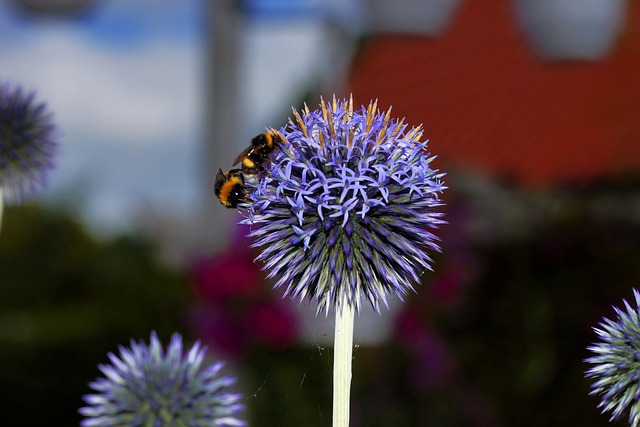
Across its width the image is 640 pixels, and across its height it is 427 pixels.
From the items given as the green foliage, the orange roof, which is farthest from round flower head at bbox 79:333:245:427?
the orange roof

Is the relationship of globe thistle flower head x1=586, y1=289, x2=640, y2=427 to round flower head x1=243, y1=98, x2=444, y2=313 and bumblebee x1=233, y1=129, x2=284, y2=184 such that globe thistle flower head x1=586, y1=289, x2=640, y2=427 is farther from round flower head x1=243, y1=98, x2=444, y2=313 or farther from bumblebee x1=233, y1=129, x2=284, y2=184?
bumblebee x1=233, y1=129, x2=284, y2=184

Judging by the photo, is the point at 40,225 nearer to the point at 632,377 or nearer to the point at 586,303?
the point at 586,303

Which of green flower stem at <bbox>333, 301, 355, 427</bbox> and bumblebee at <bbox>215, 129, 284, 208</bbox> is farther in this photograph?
bumblebee at <bbox>215, 129, 284, 208</bbox>

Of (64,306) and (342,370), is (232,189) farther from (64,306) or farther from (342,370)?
(64,306)

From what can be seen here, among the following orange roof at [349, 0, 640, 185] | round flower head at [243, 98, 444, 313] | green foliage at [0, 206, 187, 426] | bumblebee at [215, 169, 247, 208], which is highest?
orange roof at [349, 0, 640, 185]

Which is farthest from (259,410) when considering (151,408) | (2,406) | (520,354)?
(151,408)

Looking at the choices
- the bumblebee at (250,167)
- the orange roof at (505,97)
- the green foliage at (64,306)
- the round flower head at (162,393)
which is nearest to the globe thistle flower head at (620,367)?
the round flower head at (162,393)
